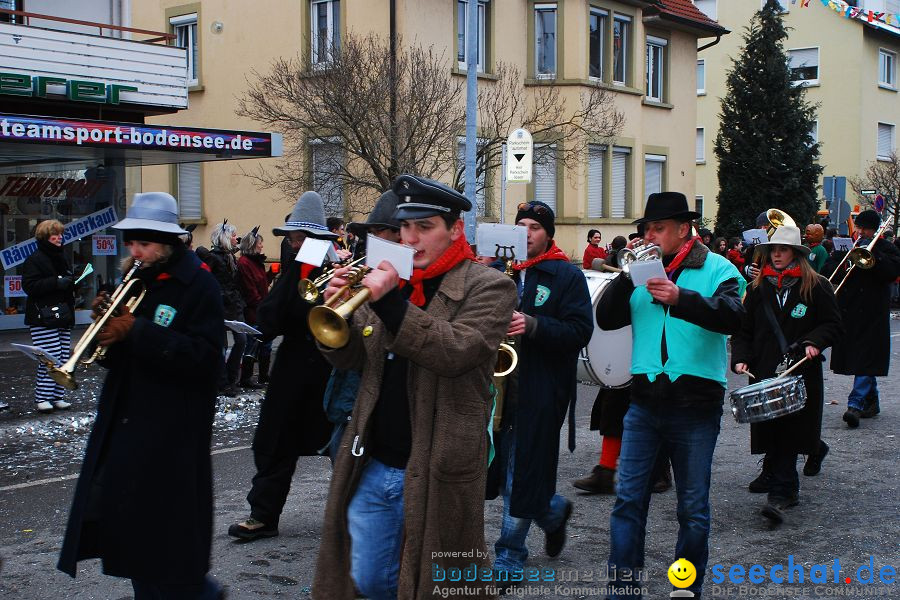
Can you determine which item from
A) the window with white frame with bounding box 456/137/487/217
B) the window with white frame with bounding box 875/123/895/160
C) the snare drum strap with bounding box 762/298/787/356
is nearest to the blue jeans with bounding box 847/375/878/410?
the snare drum strap with bounding box 762/298/787/356

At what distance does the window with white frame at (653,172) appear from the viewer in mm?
26559

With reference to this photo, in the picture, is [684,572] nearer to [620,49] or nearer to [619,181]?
[619,181]

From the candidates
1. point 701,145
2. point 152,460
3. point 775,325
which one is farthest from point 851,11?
point 152,460

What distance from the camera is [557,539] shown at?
555 centimetres

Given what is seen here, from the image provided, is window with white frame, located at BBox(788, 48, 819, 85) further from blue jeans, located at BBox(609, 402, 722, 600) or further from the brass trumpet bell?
blue jeans, located at BBox(609, 402, 722, 600)

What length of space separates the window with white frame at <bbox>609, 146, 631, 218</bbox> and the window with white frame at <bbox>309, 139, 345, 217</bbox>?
775 cm

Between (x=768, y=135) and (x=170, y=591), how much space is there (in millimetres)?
30597

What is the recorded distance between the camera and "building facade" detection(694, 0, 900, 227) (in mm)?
36688

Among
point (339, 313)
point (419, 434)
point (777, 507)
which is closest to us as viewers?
point (339, 313)

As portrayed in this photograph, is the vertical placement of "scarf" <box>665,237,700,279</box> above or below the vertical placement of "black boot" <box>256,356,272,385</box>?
above

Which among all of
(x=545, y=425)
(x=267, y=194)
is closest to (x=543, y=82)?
(x=267, y=194)

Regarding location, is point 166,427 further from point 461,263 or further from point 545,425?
point 545,425

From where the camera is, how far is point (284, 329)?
19.2ft

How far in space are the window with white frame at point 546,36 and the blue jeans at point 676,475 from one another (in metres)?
19.6
